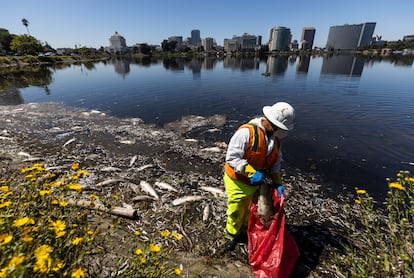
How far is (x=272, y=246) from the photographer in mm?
3176

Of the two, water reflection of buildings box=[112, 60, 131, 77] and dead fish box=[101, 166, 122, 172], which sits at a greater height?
Result: water reflection of buildings box=[112, 60, 131, 77]

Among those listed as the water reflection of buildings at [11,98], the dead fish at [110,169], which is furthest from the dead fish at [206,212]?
the water reflection of buildings at [11,98]

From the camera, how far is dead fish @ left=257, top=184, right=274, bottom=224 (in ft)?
10.6

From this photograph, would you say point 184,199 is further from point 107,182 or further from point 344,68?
point 344,68

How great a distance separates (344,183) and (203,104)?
1215cm

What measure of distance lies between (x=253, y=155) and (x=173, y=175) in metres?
4.05

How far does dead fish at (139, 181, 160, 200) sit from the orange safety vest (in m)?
2.89

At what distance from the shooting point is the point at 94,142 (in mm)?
9117

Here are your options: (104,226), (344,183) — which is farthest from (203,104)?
(104,226)

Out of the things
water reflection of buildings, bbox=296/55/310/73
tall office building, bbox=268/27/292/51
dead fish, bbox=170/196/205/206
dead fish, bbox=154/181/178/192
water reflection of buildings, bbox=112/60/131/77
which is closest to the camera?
dead fish, bbox=170/196/205/206

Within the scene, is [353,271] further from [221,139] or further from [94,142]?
[94,142]

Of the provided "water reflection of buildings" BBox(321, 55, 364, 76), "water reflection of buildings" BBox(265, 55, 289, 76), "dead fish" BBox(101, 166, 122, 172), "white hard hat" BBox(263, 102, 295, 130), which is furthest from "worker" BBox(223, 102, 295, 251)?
"water reflection of buildings" BBox(321, 55, 364, 76)

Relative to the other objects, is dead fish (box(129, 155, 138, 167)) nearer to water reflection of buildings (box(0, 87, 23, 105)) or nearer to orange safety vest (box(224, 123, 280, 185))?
orange safety vest (box(224, 123, 280, 185))

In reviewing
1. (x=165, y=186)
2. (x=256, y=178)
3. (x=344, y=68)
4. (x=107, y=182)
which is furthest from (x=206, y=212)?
(x=344, y=68)
